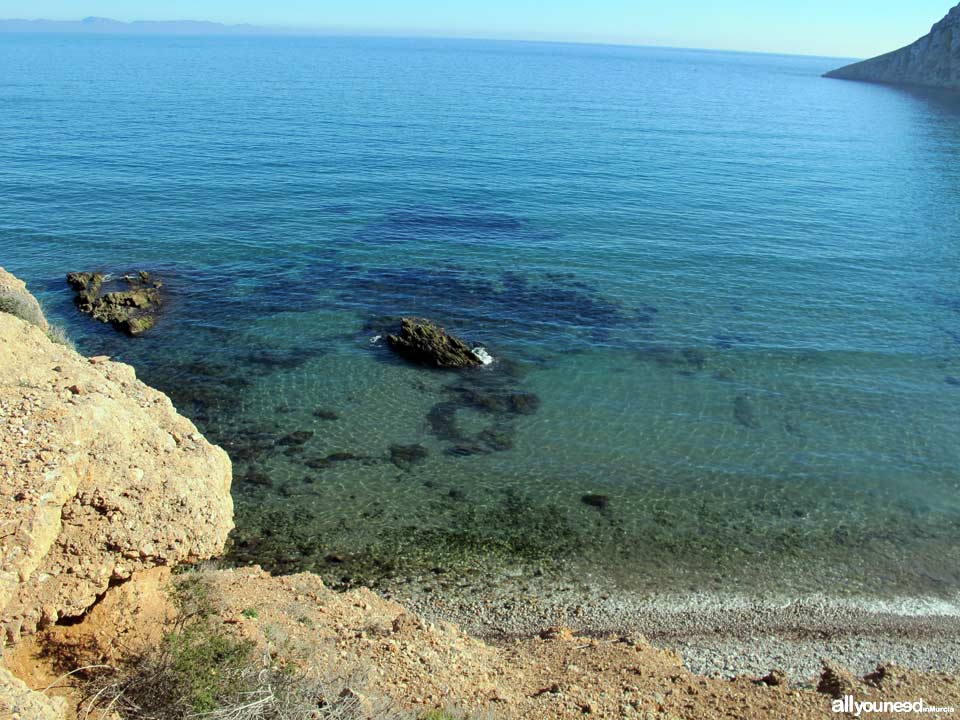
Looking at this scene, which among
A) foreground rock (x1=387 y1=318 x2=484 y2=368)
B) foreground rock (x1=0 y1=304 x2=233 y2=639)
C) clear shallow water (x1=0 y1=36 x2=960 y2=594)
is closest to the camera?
foreground rock (x1=0 y1=304 x2=233 y2=639)

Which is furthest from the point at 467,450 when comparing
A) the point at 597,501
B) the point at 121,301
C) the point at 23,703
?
the point at 121,301

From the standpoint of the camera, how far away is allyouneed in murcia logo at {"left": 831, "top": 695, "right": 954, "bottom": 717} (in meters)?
15.1

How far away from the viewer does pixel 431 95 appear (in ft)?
368

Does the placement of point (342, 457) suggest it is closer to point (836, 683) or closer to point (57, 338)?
point (57, 338)

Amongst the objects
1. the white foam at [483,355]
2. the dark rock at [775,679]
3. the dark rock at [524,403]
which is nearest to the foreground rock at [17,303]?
the white foam at [483,355]

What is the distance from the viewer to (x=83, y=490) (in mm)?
12391

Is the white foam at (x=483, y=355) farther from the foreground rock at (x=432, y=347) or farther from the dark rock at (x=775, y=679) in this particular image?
the dark rock at (x=775, y=679)

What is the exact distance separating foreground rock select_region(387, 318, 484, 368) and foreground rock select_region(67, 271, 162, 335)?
39.1ft

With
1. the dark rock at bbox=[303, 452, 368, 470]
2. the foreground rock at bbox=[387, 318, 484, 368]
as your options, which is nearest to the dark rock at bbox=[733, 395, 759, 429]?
the foreground rock at bbox=[387, 318, 484, 368]

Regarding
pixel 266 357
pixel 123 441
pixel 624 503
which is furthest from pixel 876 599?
pixel 266 357

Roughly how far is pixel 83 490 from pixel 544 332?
24015mm

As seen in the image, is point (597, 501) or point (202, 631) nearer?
point (202, 631)

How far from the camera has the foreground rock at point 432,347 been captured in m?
30.7

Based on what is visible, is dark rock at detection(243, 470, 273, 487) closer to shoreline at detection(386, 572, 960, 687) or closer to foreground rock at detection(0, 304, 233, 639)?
shoreline at detection(386, 572, 960, 687)
